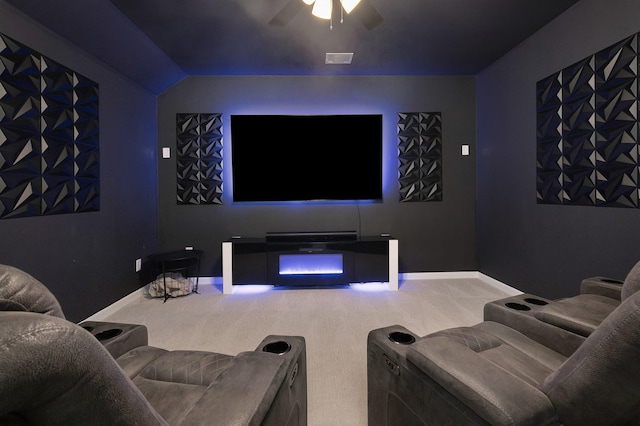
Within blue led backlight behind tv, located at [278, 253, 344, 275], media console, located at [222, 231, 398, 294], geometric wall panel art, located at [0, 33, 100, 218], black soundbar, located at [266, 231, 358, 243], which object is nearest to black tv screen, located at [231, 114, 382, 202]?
black soundbar, located at [266, 231, 358, 243]

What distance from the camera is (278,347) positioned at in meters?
1.05

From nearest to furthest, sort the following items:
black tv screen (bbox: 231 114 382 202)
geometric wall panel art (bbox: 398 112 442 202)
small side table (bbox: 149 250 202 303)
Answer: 1. small side table (bbox: 149 250 202 303)
2. black tv screen (bbox: 231 114 382 202)
3. geometric wall panel art (bbox: 398 112 442 202)

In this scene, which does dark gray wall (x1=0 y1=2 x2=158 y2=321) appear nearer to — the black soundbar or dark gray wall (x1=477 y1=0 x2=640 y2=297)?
the black soundbar

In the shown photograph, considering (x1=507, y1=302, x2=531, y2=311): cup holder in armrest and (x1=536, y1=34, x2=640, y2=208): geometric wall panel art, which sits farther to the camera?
(x1=536, y1=34, x2=640, y2=208): geometric wall panel art

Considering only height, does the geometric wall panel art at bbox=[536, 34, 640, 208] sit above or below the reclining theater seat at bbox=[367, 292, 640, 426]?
above

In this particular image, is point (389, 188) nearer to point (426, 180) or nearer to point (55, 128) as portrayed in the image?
point (426, 180)

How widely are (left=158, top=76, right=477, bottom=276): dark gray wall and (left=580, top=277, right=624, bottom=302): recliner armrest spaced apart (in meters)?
2.03

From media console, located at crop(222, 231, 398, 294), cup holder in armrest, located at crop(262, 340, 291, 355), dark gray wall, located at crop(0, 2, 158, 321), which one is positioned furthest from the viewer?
media console, located at crop(222, 231, 398, 294)

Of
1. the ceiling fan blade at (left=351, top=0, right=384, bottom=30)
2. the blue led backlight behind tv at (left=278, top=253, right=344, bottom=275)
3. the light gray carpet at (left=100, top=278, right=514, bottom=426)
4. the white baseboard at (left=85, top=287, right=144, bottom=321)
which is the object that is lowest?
the light gray carpet at (left=100, top=278, right=514, bottom=426)

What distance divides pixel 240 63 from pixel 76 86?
5.24ft

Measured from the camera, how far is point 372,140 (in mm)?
3566

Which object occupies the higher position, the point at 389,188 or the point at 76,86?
the point at 76,86

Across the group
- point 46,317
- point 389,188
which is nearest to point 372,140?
point 389,188

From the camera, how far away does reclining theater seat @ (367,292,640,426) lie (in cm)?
60
